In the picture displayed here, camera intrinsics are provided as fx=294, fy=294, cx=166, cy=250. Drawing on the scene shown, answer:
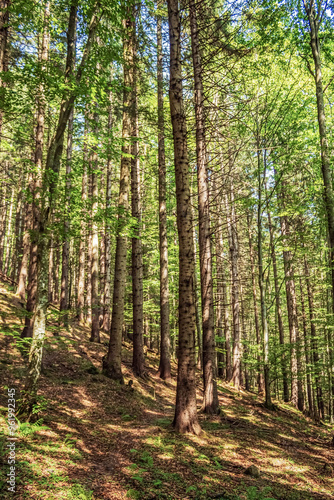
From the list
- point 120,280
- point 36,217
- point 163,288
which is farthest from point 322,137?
point 36,217

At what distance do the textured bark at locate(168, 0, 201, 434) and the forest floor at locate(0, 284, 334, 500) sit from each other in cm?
57

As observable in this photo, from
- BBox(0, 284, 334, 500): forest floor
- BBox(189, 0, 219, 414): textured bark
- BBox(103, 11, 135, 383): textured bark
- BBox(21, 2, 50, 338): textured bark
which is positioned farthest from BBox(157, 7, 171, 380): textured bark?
BBox(21, 2, 50, 338): textured bark

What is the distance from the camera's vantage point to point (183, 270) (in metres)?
7.03

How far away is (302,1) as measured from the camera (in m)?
10.5

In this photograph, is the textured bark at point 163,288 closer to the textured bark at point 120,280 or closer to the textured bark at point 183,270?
the textured bark at point 120,280

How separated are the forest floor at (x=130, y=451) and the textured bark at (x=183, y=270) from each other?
57 centimetres

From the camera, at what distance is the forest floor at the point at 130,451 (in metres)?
4.13

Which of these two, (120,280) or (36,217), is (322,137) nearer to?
(120,280)

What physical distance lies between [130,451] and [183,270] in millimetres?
3778

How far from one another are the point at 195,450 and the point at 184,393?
3.62 ft

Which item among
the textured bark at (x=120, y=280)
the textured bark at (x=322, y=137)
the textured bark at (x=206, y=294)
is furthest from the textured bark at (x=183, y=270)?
the textured bark at (x=322, y=137)

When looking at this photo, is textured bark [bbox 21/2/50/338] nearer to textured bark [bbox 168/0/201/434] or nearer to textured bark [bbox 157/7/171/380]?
textured bark [bbox 168/0/201/434]

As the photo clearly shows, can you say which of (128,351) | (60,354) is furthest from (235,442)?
(128,351)

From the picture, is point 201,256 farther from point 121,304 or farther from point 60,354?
point 60,354
